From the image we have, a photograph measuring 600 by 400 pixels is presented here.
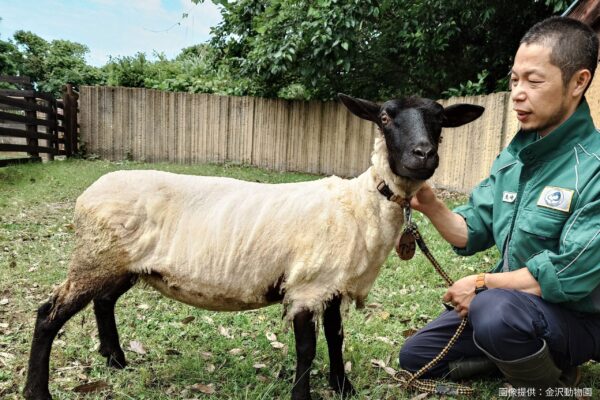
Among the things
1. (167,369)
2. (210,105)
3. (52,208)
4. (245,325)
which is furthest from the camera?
(210,105)

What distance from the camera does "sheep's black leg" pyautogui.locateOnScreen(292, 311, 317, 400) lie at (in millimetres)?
2604

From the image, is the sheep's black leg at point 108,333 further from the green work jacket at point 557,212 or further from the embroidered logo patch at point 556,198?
the embroidered logo patch at point 556,198

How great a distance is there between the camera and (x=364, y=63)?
13.9m

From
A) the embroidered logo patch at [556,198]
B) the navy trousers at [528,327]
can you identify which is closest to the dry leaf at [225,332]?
the navy trousers at [528,327]

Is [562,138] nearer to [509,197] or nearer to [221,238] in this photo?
[509,197]

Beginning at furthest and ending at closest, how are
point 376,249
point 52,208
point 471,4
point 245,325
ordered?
1. point 471,4
2. point 52,208
3. point 245,325
4. point 376,249

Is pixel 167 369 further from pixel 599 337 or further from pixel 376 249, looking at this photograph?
pixel 599 337

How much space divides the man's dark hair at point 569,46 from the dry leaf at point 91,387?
10.1 feet

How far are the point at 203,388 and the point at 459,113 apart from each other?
2304 millimetres

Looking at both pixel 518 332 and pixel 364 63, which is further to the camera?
pixel 364 63

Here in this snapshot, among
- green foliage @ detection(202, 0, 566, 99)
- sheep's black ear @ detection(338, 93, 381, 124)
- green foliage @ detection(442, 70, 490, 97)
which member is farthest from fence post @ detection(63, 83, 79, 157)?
sheep's black ear @ detection(338, 93, 381, 124)

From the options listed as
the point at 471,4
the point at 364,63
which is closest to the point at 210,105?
the point at 364,63

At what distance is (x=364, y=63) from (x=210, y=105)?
15.8 ft

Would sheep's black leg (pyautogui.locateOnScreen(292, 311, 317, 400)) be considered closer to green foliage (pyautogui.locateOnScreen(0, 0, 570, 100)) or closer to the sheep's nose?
the sheep's nose
